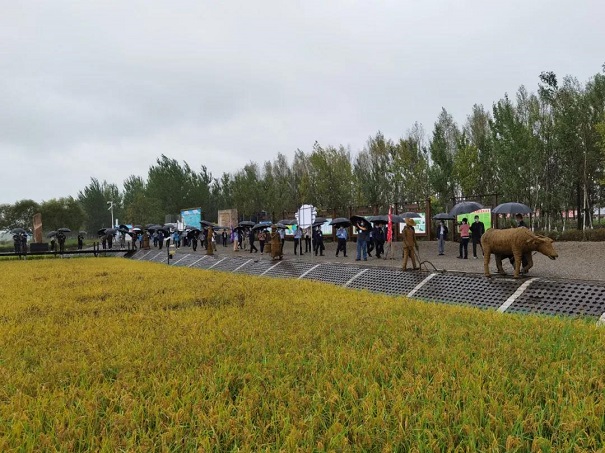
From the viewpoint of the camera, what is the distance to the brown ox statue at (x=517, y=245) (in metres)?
8.07

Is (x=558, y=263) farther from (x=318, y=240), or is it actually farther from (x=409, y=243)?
(x=318, y=240)

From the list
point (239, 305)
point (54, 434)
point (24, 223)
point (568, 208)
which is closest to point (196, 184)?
point (24, 223)

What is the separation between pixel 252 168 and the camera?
51.8 m

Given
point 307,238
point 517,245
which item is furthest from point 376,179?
point 517,245

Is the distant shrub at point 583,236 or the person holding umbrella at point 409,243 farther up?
the person holding umbrella at point 409,243

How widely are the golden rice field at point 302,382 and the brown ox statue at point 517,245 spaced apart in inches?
128

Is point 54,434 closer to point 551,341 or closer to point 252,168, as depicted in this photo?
point 551,341

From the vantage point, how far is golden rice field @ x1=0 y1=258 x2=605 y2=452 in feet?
7.72

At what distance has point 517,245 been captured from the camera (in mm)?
8188

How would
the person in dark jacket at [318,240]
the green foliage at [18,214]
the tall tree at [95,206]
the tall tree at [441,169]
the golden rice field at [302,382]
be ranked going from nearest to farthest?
the golden rice field at [302,382] → the person in dark jacket at [318,240] → the tall tree at [441,169] → the green foliage at [18,214] → the tall tree at [95,206]

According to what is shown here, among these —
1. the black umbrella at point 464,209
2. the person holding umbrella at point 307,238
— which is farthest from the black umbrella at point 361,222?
the person holding umbrella at point 307,238

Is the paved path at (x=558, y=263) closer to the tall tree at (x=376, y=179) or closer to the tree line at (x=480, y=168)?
the tree line at (x=480, y=168)

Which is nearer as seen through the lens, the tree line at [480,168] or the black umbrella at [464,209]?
the black umbrella at [464,209]

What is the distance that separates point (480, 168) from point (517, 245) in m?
23.1
